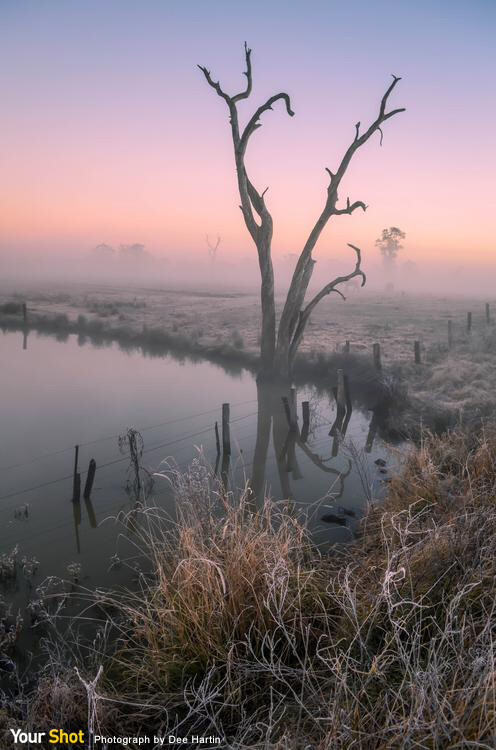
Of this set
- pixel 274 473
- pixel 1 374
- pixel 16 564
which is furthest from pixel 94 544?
pixel 1 374

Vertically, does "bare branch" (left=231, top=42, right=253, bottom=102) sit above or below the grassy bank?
above

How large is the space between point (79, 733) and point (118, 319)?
112 feet

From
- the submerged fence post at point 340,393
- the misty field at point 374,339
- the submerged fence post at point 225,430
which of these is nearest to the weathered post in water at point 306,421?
the submerged fence post at point 340,393

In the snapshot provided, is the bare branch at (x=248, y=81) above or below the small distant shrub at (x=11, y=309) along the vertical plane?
above

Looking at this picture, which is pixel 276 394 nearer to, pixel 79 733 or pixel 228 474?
pixel 228 474

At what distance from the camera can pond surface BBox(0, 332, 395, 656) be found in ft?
26.1

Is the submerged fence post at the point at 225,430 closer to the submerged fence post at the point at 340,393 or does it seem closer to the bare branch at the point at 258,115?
the submerged fence post at the point at 340,393

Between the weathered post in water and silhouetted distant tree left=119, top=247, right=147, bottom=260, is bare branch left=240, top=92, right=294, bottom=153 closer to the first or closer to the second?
the weathered post in water

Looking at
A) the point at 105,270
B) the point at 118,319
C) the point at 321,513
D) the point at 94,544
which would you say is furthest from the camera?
the point at 105,270

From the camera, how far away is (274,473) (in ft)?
37.0

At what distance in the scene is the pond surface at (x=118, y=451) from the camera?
7.96 metres

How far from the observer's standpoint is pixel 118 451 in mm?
11945

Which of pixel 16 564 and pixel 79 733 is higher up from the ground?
pixel 79 733

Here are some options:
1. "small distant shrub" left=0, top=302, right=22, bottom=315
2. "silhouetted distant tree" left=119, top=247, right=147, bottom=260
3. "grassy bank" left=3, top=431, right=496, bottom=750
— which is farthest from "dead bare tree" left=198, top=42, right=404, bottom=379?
"silhouetted distant tree" left=119, top=247, right=147, bottom=260
